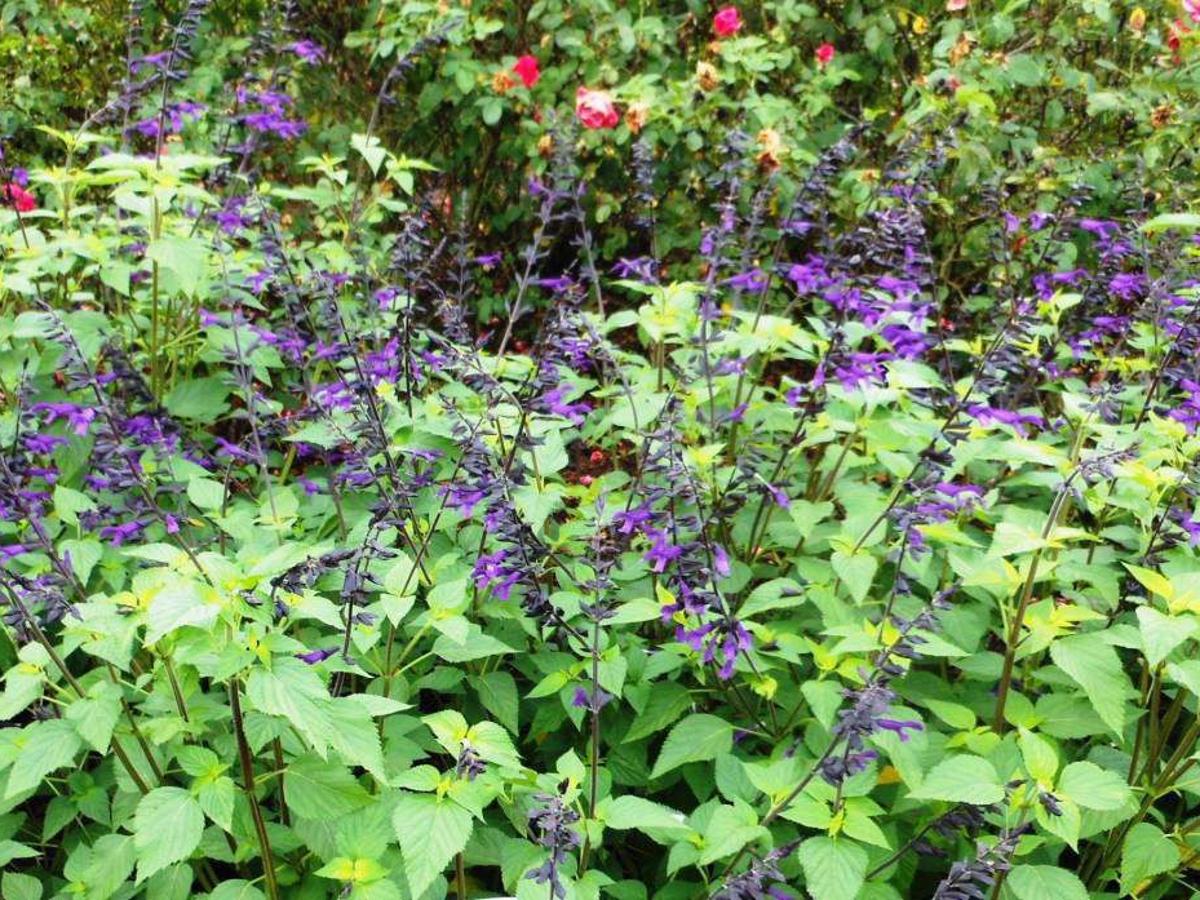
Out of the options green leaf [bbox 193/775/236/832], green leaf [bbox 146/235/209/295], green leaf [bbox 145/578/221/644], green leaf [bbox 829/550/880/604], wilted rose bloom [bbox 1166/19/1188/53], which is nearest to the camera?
green leaf [bbox 145/578/221/644]

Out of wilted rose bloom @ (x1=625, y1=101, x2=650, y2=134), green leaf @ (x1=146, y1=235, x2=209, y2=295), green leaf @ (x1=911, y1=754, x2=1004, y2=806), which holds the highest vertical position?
wilted rose bloom @ (x1=625, y1=101, x2=650, y2=134)

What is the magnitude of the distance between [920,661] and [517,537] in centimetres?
141

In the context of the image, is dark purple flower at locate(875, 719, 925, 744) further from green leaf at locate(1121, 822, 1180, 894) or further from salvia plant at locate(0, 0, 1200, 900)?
green leaf at locate(1121, 822, 1180, 894)

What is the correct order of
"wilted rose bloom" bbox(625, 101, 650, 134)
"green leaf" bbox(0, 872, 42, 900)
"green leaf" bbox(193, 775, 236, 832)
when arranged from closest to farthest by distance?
1. "green leaf" bbox(193, 775, 236, 832)
2. "green leaf" bbox(0, 872, 42, 900)
3. "wilted rose bloom" bbox(625, 101, 650, 134)

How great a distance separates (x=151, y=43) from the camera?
627 centimetres

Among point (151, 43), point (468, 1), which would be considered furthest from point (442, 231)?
point (151, 43)

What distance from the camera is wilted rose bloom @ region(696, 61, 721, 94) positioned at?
512 cm

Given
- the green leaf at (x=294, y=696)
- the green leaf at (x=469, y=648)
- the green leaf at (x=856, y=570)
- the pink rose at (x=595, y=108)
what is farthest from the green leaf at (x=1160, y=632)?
the pink rose at (x=595, y=108)

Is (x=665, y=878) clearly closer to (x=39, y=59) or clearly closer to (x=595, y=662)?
(x=595, y=662)

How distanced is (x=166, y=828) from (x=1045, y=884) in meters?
1.76

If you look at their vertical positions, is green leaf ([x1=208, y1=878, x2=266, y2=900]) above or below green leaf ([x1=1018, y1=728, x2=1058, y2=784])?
below

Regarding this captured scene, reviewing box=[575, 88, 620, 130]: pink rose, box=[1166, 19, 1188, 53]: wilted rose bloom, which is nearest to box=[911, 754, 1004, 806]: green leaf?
box=[575, 88, 620, 130]: pink rose

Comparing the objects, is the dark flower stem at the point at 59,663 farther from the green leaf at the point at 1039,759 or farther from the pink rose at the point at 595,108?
the pink rose at the point at 595,108

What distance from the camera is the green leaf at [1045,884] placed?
2.09m
